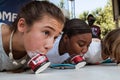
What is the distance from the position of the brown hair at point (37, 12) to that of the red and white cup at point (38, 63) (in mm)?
94

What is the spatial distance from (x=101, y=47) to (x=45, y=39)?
497 millimetres

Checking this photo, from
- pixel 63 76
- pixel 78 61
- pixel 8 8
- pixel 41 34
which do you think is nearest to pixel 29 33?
pixel 41 34

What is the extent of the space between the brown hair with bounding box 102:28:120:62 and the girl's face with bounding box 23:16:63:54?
0.35 m

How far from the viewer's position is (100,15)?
909 centimetres

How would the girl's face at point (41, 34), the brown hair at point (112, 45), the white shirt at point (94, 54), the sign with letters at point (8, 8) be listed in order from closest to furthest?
the girl's face at point (41, 34) → the brown hair at point (112, 45) → the white shirt at point (94, 54) → the sign with letters at point (8, 8)

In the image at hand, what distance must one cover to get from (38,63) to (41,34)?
8 centimetres

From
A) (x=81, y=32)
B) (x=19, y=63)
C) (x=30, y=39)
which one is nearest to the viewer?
(x=30, y=39)

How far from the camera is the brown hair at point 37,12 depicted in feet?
2.76

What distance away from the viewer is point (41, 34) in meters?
0.81

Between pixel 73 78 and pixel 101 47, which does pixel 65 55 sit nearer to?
pixel 101 47

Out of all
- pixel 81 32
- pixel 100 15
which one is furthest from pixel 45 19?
pixel 100 15

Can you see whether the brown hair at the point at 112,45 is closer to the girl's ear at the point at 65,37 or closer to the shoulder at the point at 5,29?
the girl's ear at the point at 65,37

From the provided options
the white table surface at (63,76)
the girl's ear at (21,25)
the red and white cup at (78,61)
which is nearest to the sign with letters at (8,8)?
the red and white cup at (78,61)

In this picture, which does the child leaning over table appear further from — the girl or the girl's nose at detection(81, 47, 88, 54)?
the girl
